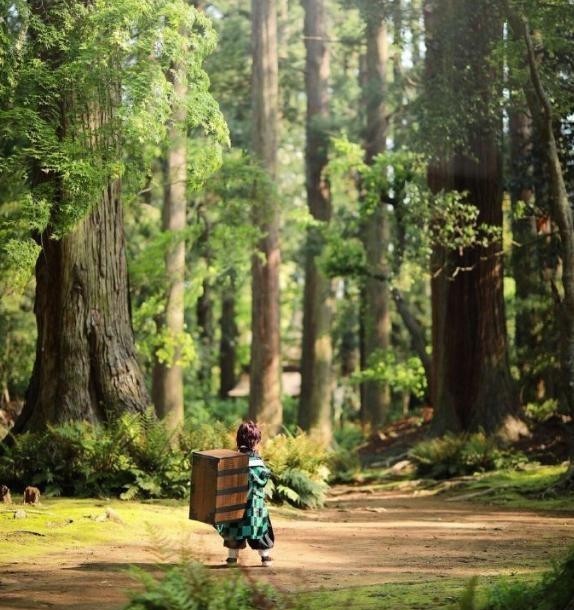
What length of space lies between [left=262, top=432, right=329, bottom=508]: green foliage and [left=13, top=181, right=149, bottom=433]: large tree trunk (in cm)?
215

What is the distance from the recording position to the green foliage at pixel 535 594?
18.7ft

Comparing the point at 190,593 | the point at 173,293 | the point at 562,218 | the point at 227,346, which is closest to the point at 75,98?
the point at 562,218

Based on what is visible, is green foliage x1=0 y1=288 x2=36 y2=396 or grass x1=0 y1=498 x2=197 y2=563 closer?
grass x1=0 y1=498 x2=197 y2=563

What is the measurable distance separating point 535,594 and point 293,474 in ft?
31.5

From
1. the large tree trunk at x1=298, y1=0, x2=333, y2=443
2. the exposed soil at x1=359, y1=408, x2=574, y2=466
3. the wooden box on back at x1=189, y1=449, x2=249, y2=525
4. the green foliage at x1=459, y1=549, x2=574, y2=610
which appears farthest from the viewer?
the large tree trunk at x1=298, y1=0, x2=333, y2=443

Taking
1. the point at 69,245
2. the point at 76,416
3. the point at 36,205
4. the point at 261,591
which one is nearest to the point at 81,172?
the point at 36,205

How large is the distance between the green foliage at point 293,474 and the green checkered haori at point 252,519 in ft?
16.8

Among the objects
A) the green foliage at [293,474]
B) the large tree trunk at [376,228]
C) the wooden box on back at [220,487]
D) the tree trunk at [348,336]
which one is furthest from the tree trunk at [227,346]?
the wooden box on back at [220,487]

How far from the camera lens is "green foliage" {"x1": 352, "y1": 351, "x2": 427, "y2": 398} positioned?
94.7 ft

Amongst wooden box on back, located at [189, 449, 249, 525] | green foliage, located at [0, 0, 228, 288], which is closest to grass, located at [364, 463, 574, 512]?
wooden box on back, located at [189, 449, 249, 525]

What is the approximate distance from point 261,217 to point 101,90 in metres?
11.0

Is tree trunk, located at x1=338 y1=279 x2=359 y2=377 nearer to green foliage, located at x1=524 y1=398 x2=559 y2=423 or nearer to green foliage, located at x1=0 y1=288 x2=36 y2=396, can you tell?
green foliage, located at x1=0 y1=288 x2=36 y2=396

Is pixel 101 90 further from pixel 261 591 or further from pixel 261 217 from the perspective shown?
pixel 261 217

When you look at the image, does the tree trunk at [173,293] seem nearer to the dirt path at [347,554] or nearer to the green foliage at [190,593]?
the dirt path at [347,554]
